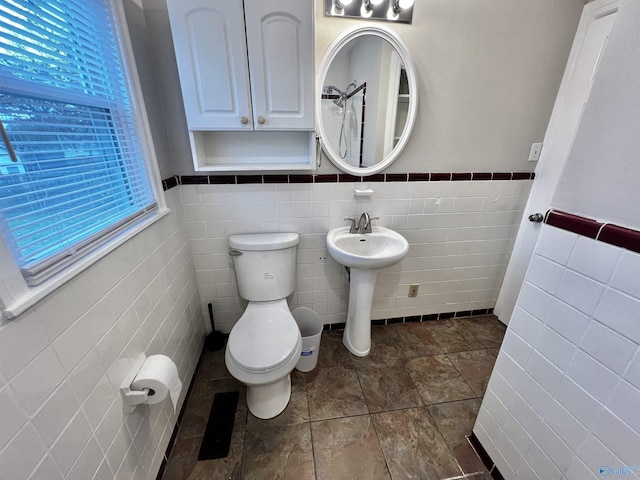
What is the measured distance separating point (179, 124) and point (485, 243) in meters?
2.02

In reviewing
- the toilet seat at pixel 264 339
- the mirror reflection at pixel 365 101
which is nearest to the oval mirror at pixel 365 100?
the mirror reflection at pixel 365 101

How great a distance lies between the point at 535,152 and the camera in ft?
5.34

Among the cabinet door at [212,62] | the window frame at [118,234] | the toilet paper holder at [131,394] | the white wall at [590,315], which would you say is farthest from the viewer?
the cabinet door at [212,62]

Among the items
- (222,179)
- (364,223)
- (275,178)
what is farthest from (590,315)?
(222,179)

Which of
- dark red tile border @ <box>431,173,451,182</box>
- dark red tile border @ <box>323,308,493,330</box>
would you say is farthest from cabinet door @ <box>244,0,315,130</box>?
dark red tile border @ <box>323,308,493,330</box>

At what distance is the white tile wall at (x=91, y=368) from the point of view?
0.53 m

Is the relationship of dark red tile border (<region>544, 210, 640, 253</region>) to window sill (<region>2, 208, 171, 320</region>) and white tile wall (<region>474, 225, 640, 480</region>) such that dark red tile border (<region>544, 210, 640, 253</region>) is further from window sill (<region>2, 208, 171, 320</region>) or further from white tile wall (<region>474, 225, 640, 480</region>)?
window sill (<region>2, 208, 171, 320</region>)

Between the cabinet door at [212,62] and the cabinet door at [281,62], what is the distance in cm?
5

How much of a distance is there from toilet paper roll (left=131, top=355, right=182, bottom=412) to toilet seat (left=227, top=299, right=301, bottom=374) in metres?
0.26

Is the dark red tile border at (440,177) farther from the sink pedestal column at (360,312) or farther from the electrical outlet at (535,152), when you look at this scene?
the sink pedestal column at (360,312)

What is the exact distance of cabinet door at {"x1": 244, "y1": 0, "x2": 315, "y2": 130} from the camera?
105cm

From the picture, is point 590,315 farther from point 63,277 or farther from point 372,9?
point 372,9

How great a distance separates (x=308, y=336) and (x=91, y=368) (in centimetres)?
104

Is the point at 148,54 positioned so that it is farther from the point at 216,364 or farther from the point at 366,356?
the point at 366,356
